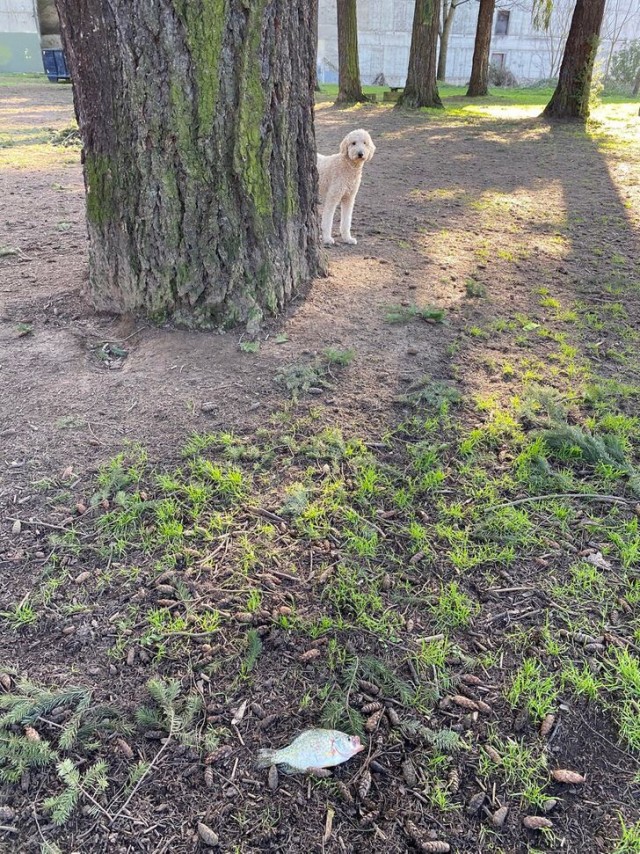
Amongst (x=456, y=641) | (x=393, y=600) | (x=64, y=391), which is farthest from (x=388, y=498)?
(x=64, y=391)

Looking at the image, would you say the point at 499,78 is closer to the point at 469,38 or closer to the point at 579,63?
the point at 469,38

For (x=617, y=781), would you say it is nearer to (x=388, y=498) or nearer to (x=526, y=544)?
(x=526, y=544)

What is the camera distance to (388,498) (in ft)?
Answer: 7.56

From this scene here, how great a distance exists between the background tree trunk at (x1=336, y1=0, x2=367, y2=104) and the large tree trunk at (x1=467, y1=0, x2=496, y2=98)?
448 cm

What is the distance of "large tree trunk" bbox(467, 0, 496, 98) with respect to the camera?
55.7ft

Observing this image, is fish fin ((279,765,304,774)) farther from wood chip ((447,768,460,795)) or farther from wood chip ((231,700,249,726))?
wood chip ((447,768,460,795))

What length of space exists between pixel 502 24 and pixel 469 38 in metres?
2.28

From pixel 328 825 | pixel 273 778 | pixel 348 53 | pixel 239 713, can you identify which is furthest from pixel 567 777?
pixel 348 53

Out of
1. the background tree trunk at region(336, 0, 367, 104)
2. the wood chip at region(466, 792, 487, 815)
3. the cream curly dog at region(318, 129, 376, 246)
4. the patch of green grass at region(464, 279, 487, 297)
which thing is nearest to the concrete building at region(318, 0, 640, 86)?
the background tree trunk at region(336, 0, 367, 104)

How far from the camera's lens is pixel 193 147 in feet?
9.48

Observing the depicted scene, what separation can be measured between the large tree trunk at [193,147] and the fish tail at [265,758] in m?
2.28

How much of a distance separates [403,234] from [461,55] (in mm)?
39415

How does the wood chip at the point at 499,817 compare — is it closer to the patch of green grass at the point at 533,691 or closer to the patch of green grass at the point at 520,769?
the patch of green grass at the point at 520,769

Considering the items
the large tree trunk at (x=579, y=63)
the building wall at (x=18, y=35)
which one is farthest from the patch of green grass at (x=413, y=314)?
the building wall at (x=18, y=35)
